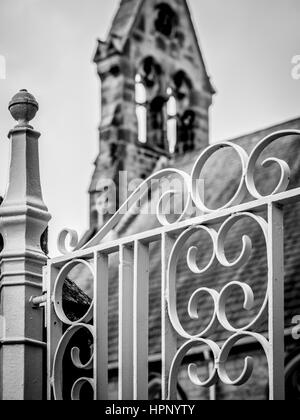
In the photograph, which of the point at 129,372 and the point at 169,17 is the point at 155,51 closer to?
the point at 169,17

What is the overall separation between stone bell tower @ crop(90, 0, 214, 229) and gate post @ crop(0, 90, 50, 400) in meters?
16.9

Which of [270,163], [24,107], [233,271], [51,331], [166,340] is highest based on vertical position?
[233,271]

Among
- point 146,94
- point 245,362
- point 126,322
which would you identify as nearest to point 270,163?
point 245,362

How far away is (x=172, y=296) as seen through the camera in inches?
144

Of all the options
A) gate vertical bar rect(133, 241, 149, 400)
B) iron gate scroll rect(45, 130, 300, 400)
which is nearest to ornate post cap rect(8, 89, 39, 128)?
iron gate scroll rect(45, 130, 300, 400)

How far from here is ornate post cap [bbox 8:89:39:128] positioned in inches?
164

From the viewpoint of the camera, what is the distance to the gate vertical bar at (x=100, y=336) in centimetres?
381

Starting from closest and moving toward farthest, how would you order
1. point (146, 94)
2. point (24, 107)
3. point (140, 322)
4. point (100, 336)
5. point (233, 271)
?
point (140, 322) → point (100, 336) → point (24, 107) → point (233, 271) → point (146, 94)

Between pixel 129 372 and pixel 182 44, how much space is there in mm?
20587

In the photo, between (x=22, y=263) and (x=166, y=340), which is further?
(x=22, y=263)

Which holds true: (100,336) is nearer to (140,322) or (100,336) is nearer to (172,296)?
(140,322)

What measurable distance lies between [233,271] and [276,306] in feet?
36.1

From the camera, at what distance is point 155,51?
909 inches
